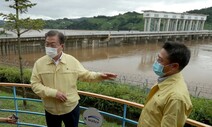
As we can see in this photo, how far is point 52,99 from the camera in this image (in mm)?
2117

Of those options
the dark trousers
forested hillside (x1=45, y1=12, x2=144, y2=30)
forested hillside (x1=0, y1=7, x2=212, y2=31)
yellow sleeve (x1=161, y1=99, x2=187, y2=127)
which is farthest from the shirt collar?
forested hillside (x1=45, y1=12, x2=144, y2=30)

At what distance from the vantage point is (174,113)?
1337 mm

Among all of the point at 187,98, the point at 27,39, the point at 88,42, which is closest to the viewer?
the point at 187,98

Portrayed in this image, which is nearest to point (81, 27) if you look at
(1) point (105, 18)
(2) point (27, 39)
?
(1) point (105, 18)

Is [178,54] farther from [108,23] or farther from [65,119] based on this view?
[108,23]

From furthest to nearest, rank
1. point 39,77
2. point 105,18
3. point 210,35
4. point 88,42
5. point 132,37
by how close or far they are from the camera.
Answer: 1. point 105,18
2. point 210,35
3. point 132,37
4. point 88,42
5. point 39,77

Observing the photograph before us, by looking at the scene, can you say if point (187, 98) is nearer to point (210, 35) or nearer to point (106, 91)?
point (106, 91)

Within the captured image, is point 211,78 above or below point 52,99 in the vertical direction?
below

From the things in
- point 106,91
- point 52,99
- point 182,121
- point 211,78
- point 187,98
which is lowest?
point 211,78

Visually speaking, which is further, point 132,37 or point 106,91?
point 132,37

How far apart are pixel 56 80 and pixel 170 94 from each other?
1.15 m

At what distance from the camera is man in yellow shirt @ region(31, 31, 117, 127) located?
2057 millimetres

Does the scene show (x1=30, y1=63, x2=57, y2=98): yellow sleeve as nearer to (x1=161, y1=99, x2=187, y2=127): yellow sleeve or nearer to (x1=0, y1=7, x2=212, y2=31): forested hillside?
(x1=161, y1=99, x2=187, y2=127): yellow sleeve

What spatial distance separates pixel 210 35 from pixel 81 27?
134 feet
